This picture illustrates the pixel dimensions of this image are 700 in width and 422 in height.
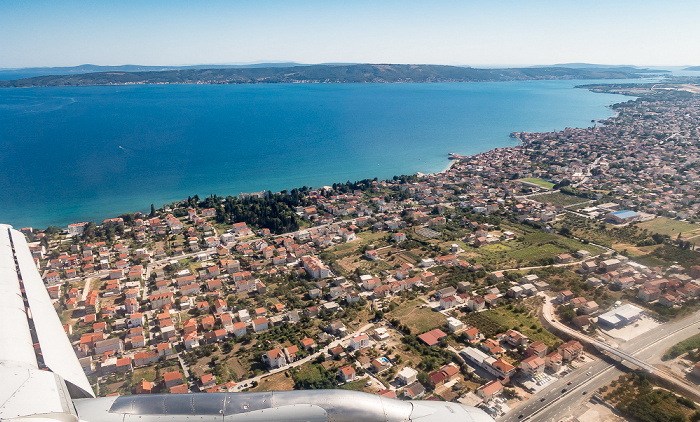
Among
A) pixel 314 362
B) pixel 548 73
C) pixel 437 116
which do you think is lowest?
pixel 314 362

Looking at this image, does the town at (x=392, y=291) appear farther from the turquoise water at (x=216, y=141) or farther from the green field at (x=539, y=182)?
the turquoise water at (x=216, y=141)

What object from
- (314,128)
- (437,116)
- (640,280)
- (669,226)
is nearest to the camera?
(640,280)

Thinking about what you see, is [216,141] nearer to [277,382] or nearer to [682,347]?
[277,382]

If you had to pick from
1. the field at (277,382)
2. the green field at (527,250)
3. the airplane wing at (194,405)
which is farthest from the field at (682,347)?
the airplane wing at (194,405)

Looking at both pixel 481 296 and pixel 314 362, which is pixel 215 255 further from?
pixel 481 296

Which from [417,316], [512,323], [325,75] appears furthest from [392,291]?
[325,75]

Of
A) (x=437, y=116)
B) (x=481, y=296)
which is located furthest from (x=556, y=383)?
(x=437, y=116)
